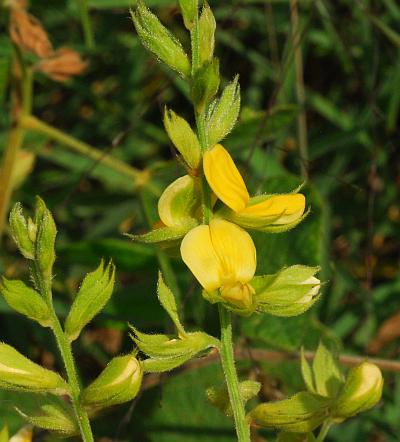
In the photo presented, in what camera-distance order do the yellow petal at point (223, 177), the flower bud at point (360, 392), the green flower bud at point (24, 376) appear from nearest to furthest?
the yellow petal at point (223, 177)
the green flower bud at point (24, 376)
the flower bud at point (360, 392)

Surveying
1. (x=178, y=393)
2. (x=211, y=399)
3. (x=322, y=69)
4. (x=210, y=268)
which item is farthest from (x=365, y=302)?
(x=210, y=268)

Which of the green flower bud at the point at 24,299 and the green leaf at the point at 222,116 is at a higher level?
the green leaf at the point at 222,116

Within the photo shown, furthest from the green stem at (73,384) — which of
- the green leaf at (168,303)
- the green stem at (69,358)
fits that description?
the green leaf at (168,303)

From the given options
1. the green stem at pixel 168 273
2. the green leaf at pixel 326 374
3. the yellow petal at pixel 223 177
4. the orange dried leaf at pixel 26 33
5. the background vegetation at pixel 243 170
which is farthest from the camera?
the orange dried leaf at pixel 26 33

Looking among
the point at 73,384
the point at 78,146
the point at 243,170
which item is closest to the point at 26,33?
the point at 78,146

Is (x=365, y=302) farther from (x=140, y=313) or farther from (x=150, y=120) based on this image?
(x=150, y=120)

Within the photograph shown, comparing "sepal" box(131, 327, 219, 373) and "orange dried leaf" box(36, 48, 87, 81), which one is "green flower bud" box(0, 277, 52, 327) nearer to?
"sepal" box(131, 327, 219, 373)

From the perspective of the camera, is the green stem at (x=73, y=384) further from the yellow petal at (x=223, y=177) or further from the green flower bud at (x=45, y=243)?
the yellow petal at (x=223, y=177)
